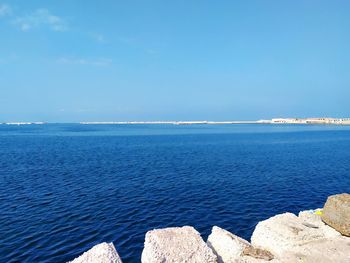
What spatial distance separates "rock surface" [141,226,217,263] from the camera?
13.2 metres

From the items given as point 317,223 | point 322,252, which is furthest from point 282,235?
point 317,223

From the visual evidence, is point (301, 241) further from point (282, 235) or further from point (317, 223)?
point (317, 223)

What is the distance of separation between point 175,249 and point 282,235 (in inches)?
314

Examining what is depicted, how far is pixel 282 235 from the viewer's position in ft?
55.2

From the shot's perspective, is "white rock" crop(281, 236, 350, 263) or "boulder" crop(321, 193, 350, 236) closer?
"white rock" crop(281, 236, 350, 263)

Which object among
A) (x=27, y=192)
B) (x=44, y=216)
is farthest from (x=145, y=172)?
(x=44, y=216)

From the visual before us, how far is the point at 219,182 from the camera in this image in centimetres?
3847

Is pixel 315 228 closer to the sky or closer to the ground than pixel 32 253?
closer to the sky

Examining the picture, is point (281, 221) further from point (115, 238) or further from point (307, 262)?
point (115, 238)

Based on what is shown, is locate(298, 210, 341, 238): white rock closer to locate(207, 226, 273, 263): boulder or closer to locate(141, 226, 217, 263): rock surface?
locate(207, 226, 273, 263): boulder

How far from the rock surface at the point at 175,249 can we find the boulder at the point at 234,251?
2143 millimetres

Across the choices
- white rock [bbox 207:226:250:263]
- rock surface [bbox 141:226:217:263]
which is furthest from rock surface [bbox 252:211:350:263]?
rock surface [bbox 141:226:217:263]

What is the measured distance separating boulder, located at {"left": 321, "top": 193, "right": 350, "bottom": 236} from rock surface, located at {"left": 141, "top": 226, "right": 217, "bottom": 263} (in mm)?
10665

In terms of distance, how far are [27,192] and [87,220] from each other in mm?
13662
